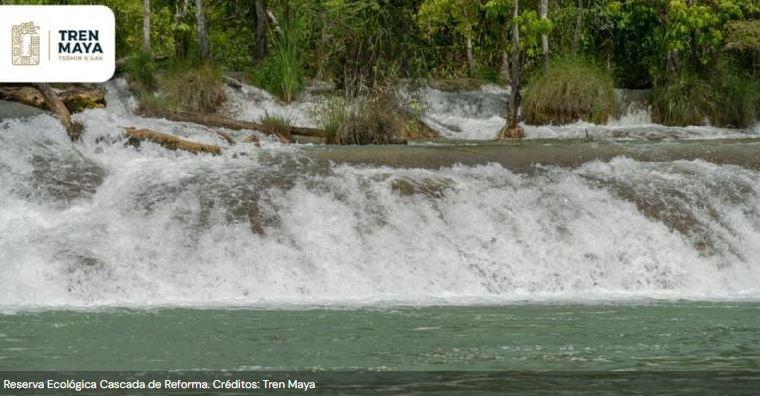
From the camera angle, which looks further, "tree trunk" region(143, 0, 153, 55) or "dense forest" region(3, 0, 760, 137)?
"tree trunk" region(143, 0, 153, 55)

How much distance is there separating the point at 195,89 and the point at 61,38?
261 inches

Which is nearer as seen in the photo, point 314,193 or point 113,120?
point 314,193

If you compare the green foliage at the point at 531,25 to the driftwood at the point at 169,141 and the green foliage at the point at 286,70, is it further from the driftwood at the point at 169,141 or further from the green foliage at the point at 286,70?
the driftwood at the point at 169,141

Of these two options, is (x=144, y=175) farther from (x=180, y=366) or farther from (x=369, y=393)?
(x=369, y=393)

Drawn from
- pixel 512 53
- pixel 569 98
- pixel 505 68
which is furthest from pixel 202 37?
pixel 569 98

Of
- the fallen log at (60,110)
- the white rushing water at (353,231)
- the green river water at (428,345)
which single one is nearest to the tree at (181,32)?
the fallen log at (60,110)

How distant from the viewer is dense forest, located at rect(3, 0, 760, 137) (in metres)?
19.8

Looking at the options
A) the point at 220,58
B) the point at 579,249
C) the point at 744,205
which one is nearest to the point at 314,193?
the point at 579,249

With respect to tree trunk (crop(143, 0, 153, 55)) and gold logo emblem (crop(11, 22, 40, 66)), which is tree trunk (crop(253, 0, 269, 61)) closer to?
tree trunk (crop(143, 0, 153, 55))

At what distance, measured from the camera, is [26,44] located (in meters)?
13.3

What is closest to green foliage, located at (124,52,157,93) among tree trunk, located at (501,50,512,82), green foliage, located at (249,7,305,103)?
green foliage, located at (249,7,305,103)

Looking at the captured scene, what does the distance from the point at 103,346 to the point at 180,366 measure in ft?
3.02

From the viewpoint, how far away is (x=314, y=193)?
12.0 meters

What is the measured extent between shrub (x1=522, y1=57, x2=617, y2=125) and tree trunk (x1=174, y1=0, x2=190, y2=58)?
767cm
